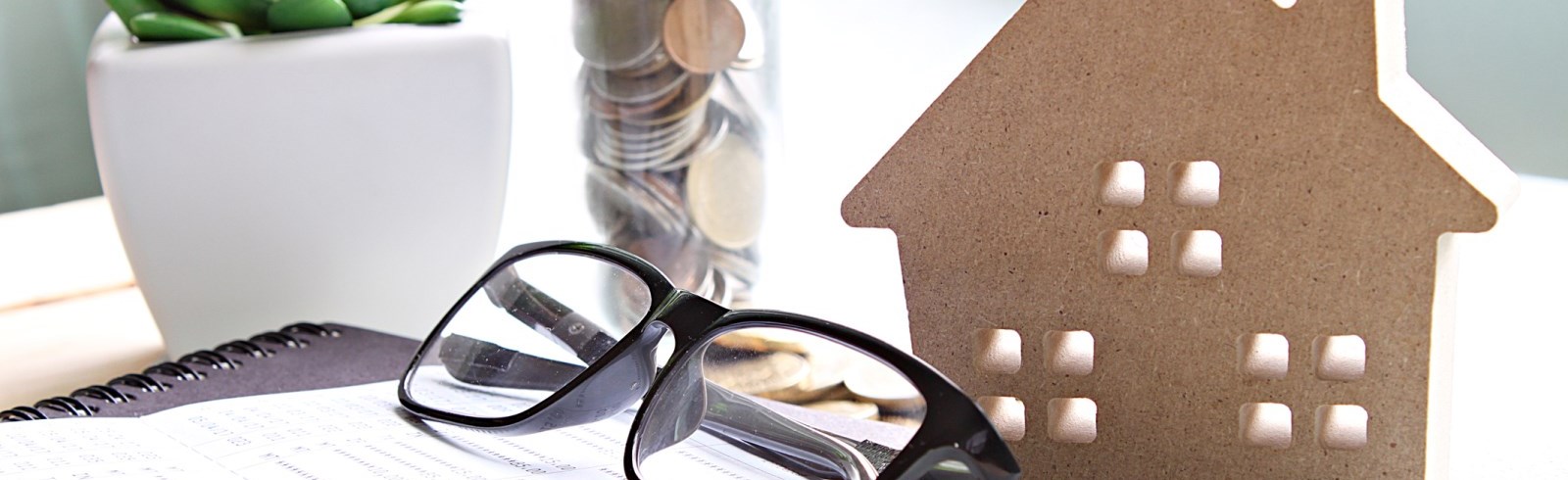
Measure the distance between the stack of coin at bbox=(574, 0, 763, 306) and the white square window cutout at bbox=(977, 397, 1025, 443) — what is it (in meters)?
0.24

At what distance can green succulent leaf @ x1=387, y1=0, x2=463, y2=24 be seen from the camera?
0.44m

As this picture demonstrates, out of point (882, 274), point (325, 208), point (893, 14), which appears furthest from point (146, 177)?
point (893, 14)

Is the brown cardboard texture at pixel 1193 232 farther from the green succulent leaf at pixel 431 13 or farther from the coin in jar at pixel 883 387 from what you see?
the green succulent leaf at pixel 431 13

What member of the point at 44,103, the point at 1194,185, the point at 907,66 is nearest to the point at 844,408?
the point at 1194,185

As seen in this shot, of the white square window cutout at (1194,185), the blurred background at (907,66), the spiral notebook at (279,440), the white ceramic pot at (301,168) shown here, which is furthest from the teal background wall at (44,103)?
the white square window cutout at (1194,185)

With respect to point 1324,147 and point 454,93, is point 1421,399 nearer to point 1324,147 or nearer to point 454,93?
point 1324,147

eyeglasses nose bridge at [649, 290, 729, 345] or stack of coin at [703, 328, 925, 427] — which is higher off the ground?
eyeglasses nose bridge at [649, 290, 729, 345]

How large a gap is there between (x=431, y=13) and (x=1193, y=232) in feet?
0.99

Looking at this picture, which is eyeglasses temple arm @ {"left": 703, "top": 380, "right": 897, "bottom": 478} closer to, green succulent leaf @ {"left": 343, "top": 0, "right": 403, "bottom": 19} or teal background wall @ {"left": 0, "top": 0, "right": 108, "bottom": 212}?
green succulent leaf @ {"left": 343, "top": 0, "right": 403, "bottom": 19}

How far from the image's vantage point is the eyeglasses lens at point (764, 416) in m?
0.25

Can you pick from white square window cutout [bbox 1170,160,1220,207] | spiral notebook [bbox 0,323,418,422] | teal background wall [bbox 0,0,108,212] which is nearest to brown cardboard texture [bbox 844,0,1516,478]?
white square window cutout [bbox 1170,160,1220,207]

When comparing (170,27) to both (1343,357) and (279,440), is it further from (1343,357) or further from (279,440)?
(1343,357)

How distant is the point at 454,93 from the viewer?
1.38 feet

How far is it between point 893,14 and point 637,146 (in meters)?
0.40
